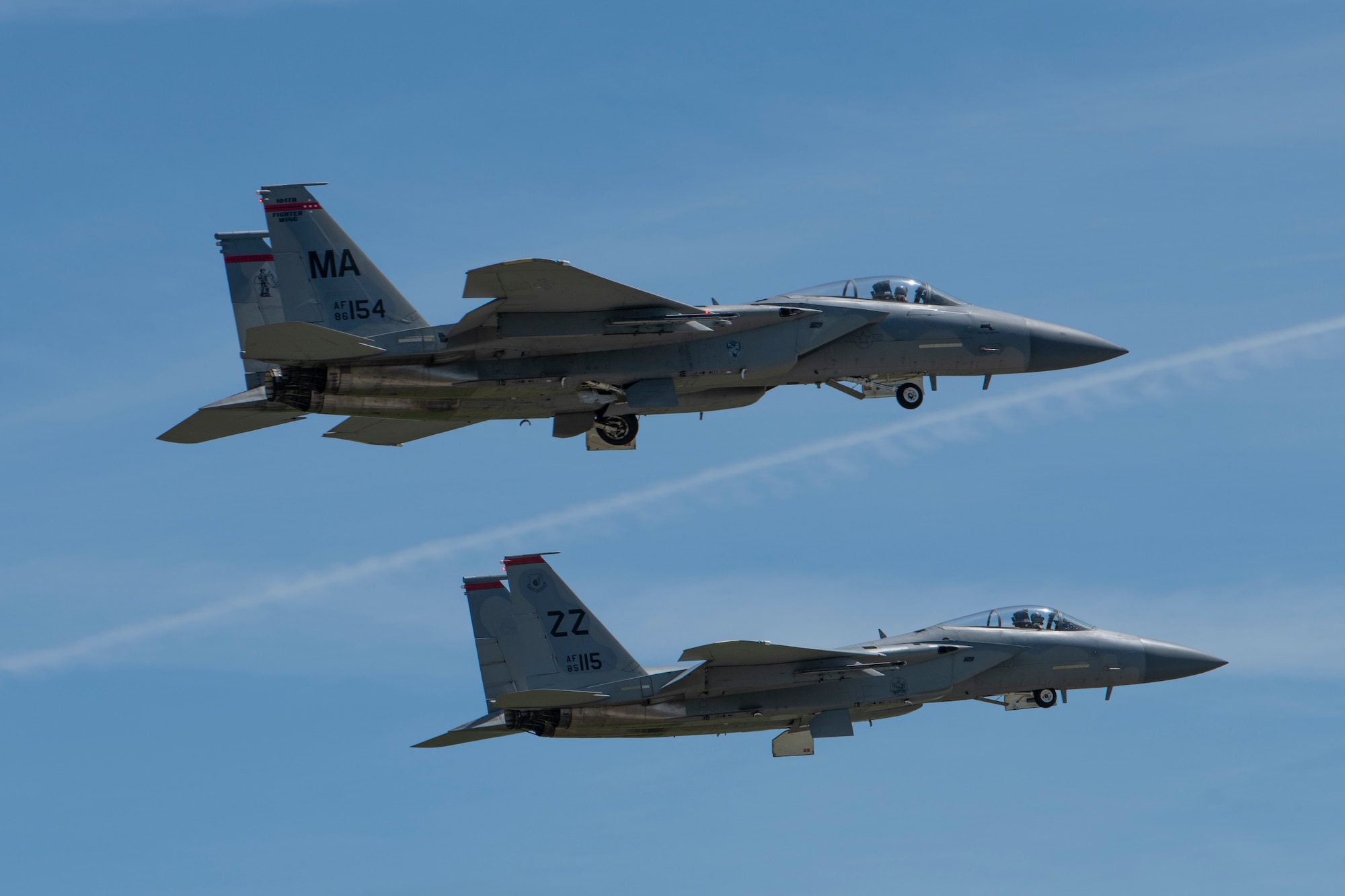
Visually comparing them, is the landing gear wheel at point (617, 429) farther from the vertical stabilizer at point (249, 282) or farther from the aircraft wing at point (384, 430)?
the vertical stabilizer at point (249, 282)

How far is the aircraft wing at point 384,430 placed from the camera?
3422cm

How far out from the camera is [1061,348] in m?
34.9

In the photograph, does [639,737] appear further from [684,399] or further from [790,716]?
[684,399]

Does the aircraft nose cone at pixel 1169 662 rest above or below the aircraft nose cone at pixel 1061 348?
below

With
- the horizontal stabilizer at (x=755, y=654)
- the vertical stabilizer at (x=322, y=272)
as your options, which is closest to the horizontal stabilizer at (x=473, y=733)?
the horizontal stabilizer at (x=755, y=654)

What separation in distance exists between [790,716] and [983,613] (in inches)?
219

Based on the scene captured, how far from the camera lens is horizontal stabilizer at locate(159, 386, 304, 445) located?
30984mm

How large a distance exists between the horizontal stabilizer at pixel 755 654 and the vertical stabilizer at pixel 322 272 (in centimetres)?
844

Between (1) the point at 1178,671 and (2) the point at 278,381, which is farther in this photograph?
(1) the point at 1178,671

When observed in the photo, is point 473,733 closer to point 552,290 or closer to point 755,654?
point 755,654

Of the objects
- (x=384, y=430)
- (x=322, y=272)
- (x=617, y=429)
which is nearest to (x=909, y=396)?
(x=617, y=429)

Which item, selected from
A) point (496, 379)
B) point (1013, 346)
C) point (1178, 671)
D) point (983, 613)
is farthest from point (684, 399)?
point (1178, 671)

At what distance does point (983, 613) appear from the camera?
3891cm

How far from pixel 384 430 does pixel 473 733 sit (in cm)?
621
